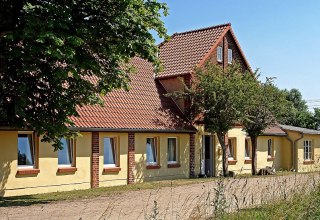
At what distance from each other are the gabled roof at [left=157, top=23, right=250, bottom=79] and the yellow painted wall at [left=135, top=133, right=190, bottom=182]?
433 centimetres

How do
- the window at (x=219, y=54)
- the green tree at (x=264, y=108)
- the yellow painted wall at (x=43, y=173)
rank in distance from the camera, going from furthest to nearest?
1. the window at (x=219, y=54)
2. the green tree at (x=264, y=108)
3. the yellow painted wall at (x=43, y=173)

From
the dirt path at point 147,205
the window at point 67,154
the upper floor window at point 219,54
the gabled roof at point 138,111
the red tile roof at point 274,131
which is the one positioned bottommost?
the dirt path at point 147,205

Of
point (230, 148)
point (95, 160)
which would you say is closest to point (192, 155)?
point (230, 148)

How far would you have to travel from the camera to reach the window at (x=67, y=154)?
20.3 m

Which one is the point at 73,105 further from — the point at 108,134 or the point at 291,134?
the point at 291,134

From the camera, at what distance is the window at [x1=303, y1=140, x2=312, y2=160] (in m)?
37.7

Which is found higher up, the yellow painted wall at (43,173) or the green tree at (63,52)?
the green tree at (63,52)

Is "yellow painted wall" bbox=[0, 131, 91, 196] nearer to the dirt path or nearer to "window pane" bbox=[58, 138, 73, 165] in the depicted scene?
"window pane" bbox=[58, 138, 73, 165]

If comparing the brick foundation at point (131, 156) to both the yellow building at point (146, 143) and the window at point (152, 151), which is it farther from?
the window at point (152, 151)

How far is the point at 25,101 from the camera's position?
15070 millimetres

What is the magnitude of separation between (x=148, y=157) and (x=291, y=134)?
15.6 meters

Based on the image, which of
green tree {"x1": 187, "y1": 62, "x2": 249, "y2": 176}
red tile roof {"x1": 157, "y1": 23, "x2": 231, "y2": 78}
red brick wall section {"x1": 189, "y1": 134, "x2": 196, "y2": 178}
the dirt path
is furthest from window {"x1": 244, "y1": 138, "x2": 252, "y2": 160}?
the dirt path

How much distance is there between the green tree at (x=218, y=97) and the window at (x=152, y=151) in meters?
3.35

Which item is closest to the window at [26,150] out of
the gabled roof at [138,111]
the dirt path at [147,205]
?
the gabled roof at [138,111]
